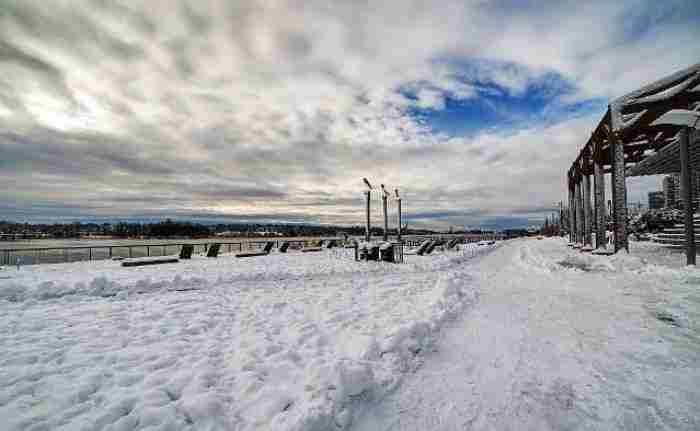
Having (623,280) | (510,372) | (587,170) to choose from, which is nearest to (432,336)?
(510,372)

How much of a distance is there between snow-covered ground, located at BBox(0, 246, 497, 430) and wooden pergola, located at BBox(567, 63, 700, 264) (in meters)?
10.3

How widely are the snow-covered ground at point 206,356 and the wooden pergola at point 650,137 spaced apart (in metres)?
10.3

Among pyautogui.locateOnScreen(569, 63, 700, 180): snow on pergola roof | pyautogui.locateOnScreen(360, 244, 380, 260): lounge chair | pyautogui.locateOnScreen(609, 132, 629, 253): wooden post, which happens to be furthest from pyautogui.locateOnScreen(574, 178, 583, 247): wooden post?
pyautogui.locateOnScreen(360, 244, 380, 260): lounge chair

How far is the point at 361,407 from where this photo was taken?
316cm

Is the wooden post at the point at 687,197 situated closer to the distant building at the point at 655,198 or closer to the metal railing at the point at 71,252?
the metal railing at the point at 71,252

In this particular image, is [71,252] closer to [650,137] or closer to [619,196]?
[619,196]

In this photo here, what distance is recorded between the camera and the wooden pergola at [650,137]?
1124cm

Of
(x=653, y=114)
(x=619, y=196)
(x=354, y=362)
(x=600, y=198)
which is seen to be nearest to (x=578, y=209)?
(x=600, y=198)

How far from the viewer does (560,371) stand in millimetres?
3779

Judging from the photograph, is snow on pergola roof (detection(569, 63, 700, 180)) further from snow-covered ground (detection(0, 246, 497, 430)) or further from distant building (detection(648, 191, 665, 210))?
distant building (detection(648, 191, 665, 210))

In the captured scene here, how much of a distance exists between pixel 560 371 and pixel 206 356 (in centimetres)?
432

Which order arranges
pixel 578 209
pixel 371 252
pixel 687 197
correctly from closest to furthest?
1. pixel 687 197
2. pixel 371 252
3. pixel 578 209

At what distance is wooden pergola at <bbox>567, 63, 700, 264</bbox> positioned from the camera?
11242 mm

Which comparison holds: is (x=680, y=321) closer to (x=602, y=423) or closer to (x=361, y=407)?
(x=602, y=423)
